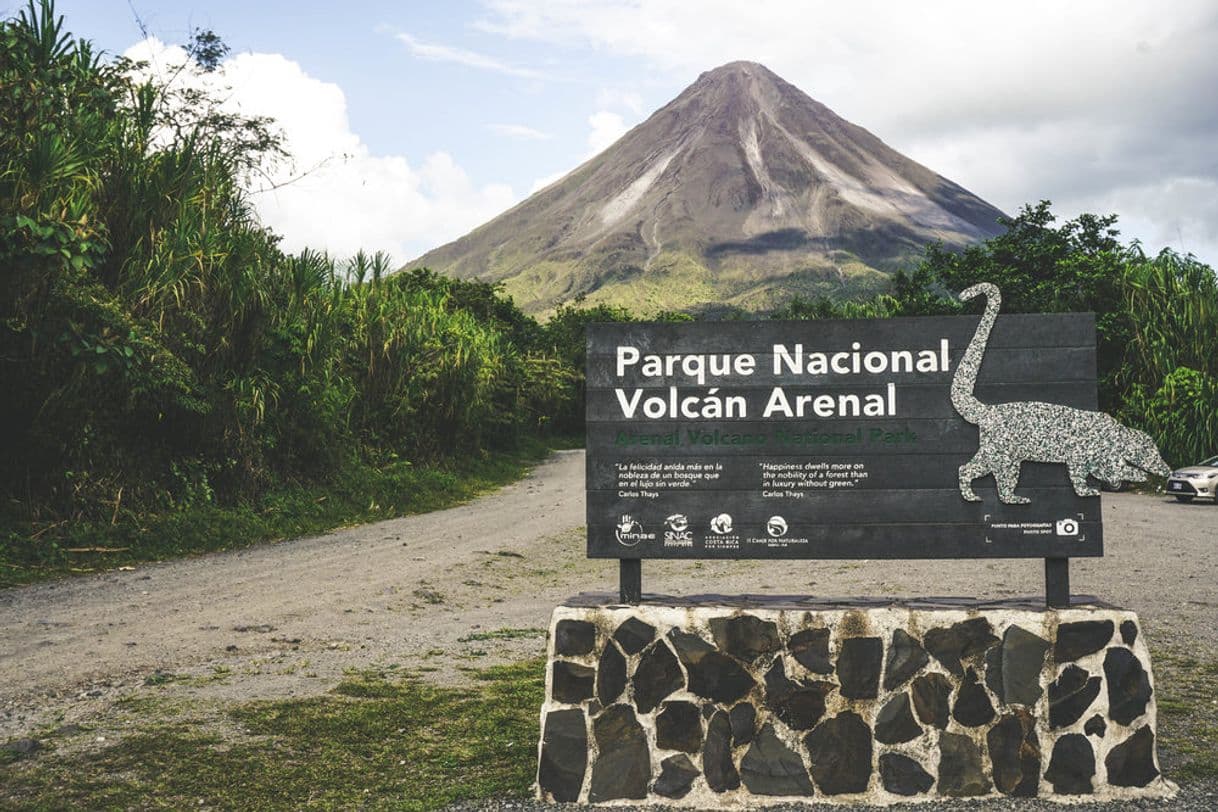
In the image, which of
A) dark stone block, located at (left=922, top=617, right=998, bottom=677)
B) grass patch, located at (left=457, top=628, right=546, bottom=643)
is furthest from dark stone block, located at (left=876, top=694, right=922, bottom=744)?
grass patch, located at (left=457, top=628, right=546, bottom=643)

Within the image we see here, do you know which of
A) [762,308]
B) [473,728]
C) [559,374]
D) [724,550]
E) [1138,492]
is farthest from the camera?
[762,308]

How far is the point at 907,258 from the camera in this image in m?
141

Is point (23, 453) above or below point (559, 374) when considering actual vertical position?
below

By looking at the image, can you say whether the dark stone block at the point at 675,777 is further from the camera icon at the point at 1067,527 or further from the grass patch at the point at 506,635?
the grass patch at the point at 506,635

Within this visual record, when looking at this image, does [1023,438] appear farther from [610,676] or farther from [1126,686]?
[610,676]

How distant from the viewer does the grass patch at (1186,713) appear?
14.6ft

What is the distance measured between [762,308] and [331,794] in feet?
420

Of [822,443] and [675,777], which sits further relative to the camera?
[822,443]

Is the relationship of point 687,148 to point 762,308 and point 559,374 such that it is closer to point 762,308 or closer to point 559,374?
point 762,308

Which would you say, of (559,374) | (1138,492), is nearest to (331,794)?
(1138,492)

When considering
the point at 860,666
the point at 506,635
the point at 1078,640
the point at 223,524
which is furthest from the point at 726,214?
the point at 860,666

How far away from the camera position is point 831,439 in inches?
173

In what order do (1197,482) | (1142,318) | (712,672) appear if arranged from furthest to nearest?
(1142,318), (1197,482), (712,672)

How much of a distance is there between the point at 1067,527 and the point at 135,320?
1007cm
